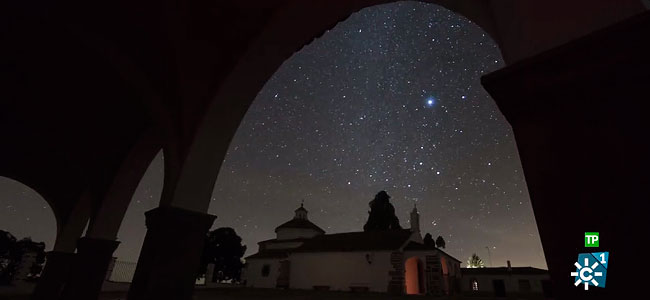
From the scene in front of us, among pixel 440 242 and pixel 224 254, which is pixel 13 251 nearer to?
pixel 224 254

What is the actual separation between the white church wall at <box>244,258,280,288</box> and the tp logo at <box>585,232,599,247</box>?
27429mm

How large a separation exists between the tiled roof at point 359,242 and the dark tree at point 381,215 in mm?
8425

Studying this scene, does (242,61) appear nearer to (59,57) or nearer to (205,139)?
(205,139)

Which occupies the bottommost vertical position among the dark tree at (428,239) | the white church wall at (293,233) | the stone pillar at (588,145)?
the stone pillar at (588,145)

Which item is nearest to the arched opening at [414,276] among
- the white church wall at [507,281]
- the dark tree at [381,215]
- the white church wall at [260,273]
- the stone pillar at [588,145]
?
the white church wall at [507,281]

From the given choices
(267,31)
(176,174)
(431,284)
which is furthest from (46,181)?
(431,284)

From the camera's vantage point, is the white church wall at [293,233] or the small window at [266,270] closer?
the small window at [266,270]

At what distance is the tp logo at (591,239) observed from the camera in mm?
1240

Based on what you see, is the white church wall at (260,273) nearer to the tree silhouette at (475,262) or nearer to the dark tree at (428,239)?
the dark tree at (428,239)

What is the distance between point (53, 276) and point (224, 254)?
30416 millimetres

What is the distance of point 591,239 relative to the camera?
49.4 inches

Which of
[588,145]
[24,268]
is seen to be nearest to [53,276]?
[24,268]

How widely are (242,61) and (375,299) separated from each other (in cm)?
1334

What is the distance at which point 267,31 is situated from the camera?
166 inches
